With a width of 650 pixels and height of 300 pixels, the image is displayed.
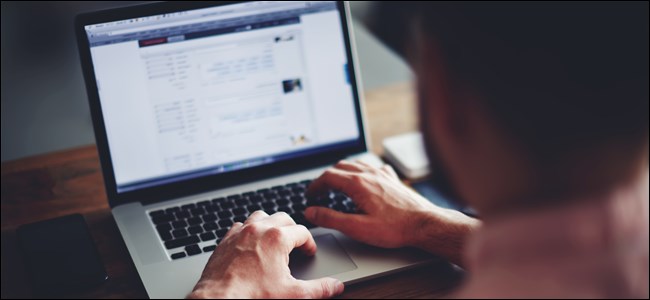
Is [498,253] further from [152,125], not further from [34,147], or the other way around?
[34,147]

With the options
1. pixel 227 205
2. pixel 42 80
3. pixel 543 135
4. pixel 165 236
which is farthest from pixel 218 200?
pixel 543 135

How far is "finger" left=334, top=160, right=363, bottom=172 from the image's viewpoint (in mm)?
1224

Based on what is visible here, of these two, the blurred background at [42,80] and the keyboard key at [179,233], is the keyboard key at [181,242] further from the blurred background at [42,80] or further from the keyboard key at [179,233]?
the blurred background at [42,80]

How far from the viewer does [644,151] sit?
61 cm

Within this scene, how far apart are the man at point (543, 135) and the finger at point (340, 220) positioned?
42cm

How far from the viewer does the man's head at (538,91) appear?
556mm

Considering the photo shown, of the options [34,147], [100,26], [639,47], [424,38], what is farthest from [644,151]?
[34,147]

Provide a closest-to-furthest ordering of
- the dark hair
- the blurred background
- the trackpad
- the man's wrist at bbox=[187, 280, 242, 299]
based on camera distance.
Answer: the dark hair → the man's wrist at bbox=[187, 280, 242, 299] → the trackpad → the blurred background

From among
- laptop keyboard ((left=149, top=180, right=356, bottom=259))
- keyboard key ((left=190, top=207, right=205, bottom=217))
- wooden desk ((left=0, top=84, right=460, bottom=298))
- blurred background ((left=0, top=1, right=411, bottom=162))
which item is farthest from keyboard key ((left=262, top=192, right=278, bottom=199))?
blurred background ((left=0, top=1, right=411, bottom=162))

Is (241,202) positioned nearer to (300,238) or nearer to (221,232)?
(221,232)

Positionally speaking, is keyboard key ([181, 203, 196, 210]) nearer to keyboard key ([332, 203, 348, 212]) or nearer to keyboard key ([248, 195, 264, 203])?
keyboard key ([248, 195, 264, 203])

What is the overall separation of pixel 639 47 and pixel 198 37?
83 cm

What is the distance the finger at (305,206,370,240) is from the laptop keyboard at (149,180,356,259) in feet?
0.10

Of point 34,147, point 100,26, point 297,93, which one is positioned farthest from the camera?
point 34,147
